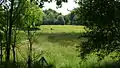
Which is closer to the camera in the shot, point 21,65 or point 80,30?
point 80,30

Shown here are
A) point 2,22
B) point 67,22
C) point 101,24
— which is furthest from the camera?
point 67,22

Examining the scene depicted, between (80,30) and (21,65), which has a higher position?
(80,30)

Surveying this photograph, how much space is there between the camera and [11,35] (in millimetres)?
19516

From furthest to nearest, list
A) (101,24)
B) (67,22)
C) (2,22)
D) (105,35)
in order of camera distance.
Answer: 1. (67,22)
2. (2,22)
3. (105,35)
4. (101,24)

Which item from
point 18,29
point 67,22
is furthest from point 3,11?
point 67,22

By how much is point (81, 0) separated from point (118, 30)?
256 cm

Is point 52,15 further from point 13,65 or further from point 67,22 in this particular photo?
point 67,22

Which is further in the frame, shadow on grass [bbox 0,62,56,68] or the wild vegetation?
shadow on grass [bbox 0,62,56,68]

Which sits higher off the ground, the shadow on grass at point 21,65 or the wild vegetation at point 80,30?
the wild vegetation at point 80,30

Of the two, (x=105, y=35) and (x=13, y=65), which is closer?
(x=105, y=35)

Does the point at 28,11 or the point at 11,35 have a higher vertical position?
the point at 28,11

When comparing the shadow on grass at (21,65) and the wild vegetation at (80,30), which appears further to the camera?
the shadow on grass at (21,65)

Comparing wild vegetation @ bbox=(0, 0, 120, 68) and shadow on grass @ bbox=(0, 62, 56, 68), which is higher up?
wild vegetation @ bbox=(0, 0, 120, 68)

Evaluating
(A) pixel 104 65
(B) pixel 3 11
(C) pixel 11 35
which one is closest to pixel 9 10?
(B) pixel 3 11
